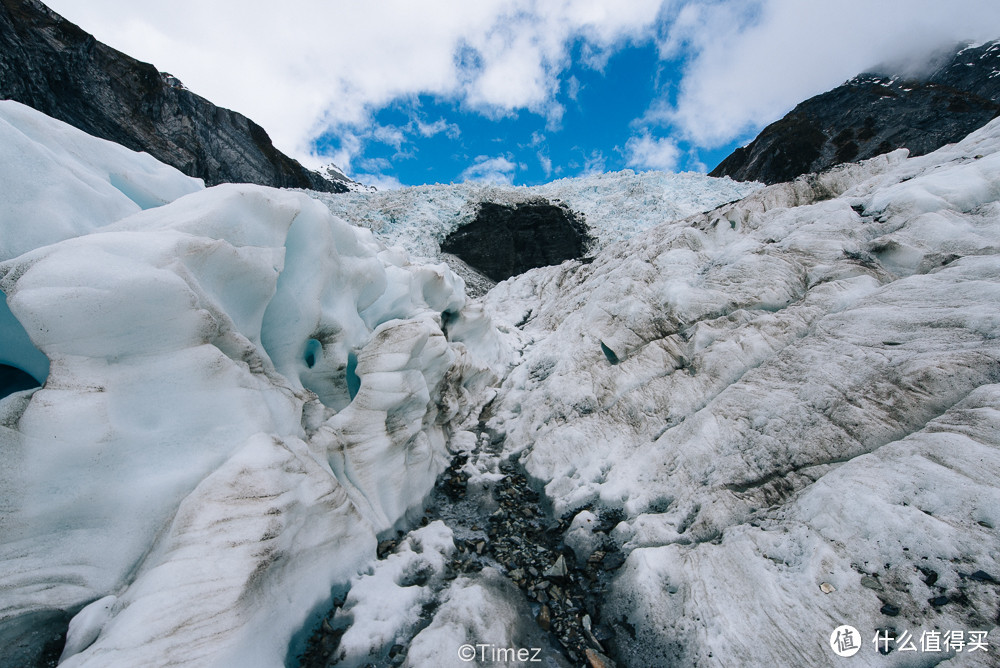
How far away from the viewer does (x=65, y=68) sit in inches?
839

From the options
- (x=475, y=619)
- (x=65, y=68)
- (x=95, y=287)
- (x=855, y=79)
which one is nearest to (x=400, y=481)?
(x=475, y=619)

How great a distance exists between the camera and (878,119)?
39.4 m

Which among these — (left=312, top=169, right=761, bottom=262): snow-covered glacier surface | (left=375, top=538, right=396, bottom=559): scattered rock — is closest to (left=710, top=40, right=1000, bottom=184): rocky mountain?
(left=312, top=169, right=761, bottom=262): snow-covered glacier surface

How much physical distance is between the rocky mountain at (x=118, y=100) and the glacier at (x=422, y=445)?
24.6m

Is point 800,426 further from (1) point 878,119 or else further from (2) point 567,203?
(1) point 878,119

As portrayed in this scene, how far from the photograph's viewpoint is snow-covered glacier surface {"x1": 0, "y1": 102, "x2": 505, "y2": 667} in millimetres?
2750

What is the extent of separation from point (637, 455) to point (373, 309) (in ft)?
16.8

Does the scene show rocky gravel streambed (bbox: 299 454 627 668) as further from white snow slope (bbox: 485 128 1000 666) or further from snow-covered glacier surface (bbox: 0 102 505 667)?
snow-covered glacier surface (bbox: 0 102 505 667)

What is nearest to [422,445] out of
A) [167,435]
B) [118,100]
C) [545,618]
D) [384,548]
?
[384,548]

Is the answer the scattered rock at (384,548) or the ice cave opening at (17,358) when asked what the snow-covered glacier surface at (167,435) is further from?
the scattered rock at (384,548)

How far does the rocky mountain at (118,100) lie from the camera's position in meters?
19.3

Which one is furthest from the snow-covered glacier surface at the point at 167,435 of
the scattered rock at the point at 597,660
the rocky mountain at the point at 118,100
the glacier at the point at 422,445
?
the rocky mountain at the point at 118,100

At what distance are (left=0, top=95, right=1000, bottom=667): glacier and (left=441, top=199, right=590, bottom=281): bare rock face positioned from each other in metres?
19.0

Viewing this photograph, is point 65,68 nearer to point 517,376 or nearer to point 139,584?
point 517,376
